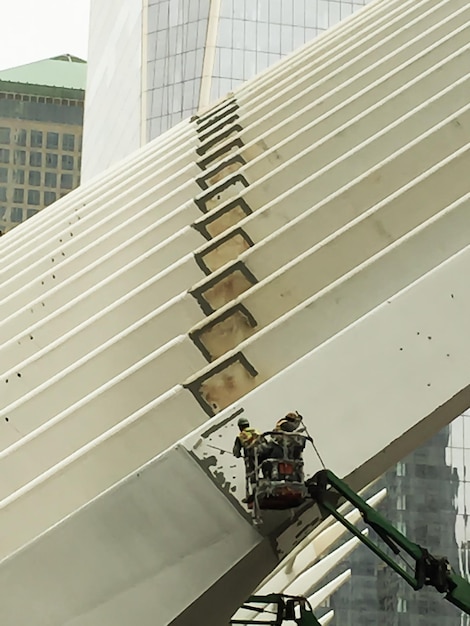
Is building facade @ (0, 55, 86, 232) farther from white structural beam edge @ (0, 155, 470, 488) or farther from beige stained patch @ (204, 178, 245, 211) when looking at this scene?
white structural beam edge @ (0, 155, 470, 488)

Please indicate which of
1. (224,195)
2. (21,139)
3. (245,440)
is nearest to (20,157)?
(21,139)

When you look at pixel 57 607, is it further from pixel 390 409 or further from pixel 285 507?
pixel 390 409

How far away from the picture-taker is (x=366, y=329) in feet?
12.3

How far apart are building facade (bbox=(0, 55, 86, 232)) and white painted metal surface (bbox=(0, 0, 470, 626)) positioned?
7980 cm

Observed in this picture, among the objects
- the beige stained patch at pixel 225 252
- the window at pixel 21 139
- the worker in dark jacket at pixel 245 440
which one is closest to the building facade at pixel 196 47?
the beige stained patch at pixel 225 252

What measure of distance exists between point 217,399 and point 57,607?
3.59ft

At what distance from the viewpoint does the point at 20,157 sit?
280 ft

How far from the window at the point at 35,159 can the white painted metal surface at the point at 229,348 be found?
3150 inches

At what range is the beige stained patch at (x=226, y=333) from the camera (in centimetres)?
459

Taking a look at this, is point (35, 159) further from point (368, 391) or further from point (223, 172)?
point (368, 391)

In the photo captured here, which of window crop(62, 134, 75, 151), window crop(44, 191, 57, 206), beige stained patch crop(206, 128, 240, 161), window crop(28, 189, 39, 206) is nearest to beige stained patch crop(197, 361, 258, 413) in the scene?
beige stained patch crop(206, 128, 240, 161)

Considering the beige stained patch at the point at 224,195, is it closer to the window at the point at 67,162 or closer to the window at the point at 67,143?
the window at the point at 67,162

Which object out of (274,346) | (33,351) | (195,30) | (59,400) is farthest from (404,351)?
(195,30)

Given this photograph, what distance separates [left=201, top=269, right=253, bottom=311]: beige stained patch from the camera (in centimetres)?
499
